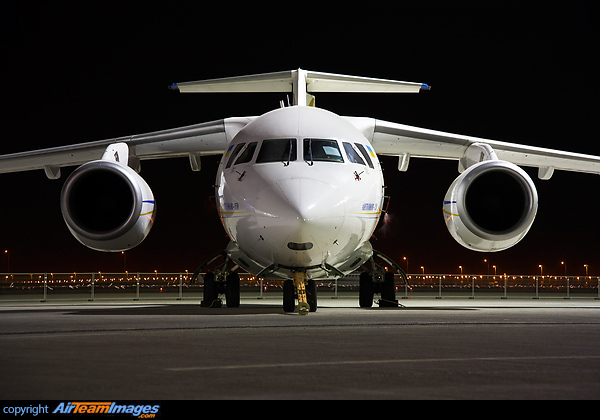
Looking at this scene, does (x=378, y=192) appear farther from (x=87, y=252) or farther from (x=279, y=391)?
(x=87, y=252)

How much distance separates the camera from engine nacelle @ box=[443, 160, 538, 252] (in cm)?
1189

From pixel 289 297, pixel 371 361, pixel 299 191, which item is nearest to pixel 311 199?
pixel 299 191

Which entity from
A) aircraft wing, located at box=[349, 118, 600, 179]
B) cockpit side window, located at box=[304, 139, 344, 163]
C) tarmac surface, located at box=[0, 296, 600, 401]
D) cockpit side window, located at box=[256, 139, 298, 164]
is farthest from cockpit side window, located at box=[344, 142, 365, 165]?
tarmac surface, located at box=[0, 296, 600, 401]

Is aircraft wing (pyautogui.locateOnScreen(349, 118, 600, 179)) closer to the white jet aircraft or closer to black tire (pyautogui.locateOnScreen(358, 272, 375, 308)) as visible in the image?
the white jet aircraft

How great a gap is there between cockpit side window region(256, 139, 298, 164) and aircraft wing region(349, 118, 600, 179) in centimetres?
343

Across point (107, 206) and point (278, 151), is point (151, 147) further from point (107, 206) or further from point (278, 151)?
point (278, 151)

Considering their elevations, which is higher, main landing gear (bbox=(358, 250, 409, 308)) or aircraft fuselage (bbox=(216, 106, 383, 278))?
aircraft fuselage (bbox=(216, 106, 383, 278))

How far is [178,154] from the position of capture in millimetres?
14781

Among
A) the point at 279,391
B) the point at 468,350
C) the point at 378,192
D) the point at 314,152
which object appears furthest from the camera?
the point at 378,192

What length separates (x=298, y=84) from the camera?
563 inches

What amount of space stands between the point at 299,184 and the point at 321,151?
3.71 ft

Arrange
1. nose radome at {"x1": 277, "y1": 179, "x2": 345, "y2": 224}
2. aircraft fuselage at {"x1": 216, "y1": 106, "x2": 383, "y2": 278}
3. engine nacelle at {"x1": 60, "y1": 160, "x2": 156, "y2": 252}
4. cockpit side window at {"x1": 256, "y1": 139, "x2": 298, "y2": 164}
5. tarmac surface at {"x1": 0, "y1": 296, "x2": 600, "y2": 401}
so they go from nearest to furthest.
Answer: tarmac surface at {"x1": 0, "y1": 296, "x2": 600, "y2": 401}
nose radome at {"x1": 277, "y1": 179, "x2": 345, "y2": 224}
aircraft fuselage at {"x1": 216, "y1": 106, "x2": 383, "y2": 278}
cockpit side window at {"x1": 256, "y1": 139, "x2": 298, "y2": 164}
engine nacelle at {"x1": 60, "y1": 160, "x2": 156, "y2": 252}

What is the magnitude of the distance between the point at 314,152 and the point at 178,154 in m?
4.74
